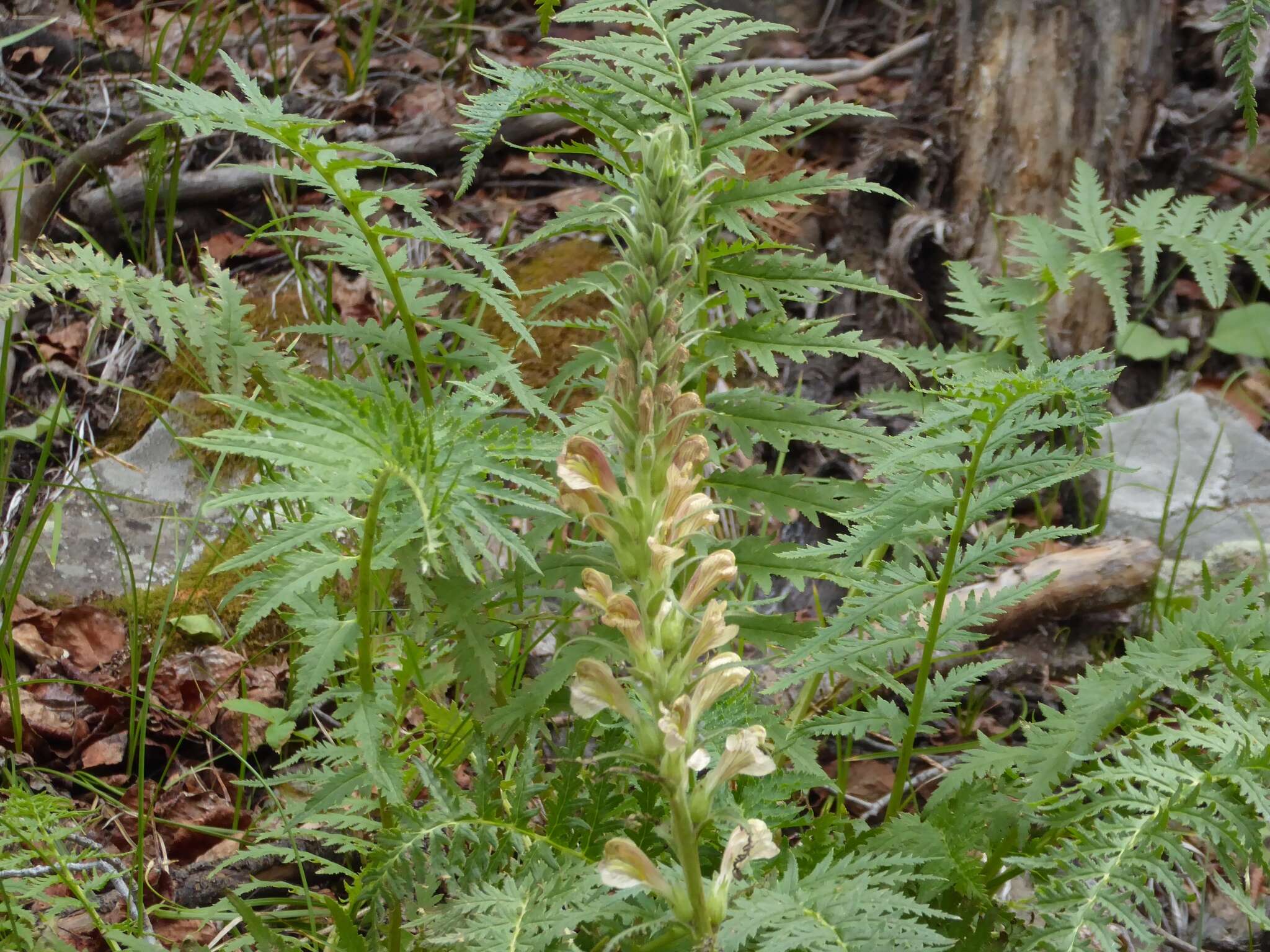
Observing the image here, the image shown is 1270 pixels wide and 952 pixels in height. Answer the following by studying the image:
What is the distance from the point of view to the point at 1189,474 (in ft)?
14.2

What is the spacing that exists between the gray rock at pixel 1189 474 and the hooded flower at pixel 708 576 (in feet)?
9.22

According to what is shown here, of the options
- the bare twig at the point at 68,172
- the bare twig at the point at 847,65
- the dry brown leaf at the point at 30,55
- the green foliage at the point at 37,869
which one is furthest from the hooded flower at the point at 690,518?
the dry brown leaf at the point at 30,55

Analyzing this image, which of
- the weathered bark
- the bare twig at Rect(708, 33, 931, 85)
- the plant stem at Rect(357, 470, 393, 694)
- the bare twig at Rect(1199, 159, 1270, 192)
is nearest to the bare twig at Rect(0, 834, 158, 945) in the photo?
the plant stem at Rect(357, 470, 393, 694)

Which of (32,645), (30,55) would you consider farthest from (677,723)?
(30,55)

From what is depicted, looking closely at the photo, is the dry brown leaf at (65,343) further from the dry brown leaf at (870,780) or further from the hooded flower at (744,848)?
the hooded flower at (744,848)

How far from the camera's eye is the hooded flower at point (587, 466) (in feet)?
5.08

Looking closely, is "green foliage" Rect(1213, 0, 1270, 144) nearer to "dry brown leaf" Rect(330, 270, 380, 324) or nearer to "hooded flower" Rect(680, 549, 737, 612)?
"hooded flower" Rect(680, 549, 737, 612)

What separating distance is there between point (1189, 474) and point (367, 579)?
11.9 feet

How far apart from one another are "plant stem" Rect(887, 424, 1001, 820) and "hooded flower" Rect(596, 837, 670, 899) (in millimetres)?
768

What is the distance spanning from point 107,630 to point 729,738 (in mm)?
2758

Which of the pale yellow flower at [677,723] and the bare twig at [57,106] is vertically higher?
the bare twig at [57,106]

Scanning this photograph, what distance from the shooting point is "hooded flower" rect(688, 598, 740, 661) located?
1538 mm

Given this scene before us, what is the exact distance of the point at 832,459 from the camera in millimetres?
4277

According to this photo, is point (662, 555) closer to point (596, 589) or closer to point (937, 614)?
point (596, 589)
